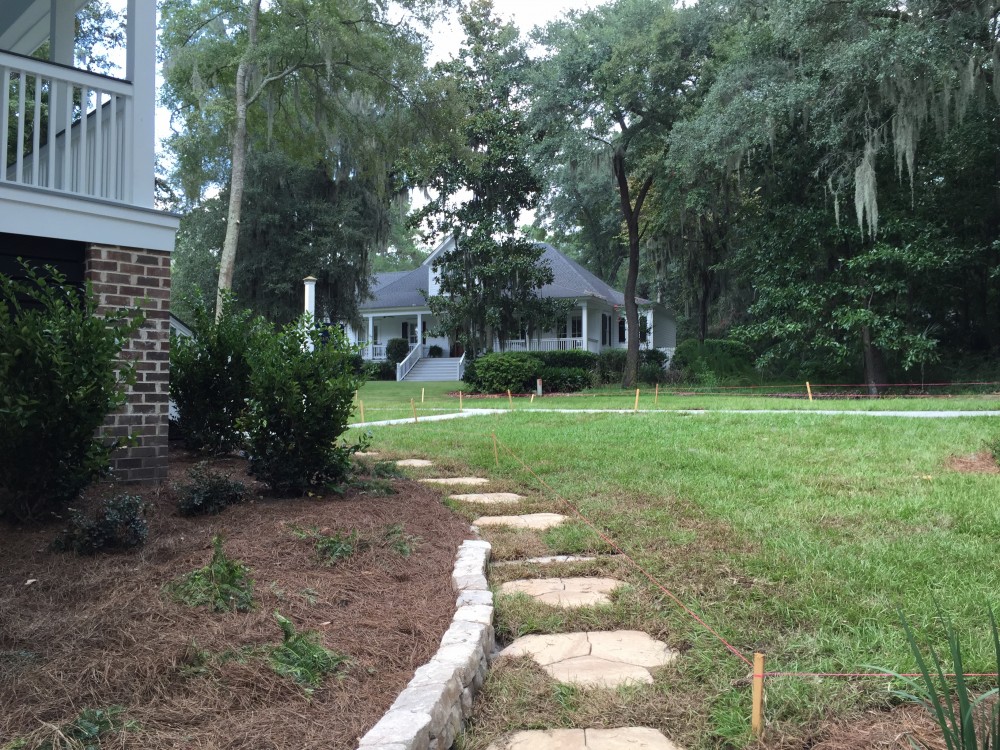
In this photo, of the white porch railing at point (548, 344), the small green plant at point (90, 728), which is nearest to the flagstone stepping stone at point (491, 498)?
the small green plant at point (90, 728)

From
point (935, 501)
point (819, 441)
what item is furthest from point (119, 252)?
point (819, 441)

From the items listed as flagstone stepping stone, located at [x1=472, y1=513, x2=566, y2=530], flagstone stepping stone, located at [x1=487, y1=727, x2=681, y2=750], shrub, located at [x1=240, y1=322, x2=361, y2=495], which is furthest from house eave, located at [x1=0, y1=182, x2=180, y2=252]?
flagstone stepping stone, located at [x1=487, y1=727, x2=681, y2=750]

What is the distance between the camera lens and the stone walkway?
2076 millimetres

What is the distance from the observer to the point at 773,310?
55.3ft

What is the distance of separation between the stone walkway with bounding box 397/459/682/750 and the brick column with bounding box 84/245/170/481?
238 centimetres

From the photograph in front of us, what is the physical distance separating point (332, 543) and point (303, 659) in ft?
3.64

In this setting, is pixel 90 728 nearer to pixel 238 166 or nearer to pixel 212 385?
pixel 212 385

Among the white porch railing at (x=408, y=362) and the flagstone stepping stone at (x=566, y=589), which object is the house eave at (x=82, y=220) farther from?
the white porch railing at (x=408, y=362)

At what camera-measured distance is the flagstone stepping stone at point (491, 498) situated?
507 centimetres

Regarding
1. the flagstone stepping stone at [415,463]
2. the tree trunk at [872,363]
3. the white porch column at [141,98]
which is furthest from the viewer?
the tree trunk at [872,363]

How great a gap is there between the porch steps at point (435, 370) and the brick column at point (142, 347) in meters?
21.2

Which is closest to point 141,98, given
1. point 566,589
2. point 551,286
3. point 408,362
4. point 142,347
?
point 142,347

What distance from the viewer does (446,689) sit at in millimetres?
2119

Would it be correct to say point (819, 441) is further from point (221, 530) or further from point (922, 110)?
point (922, 110)
